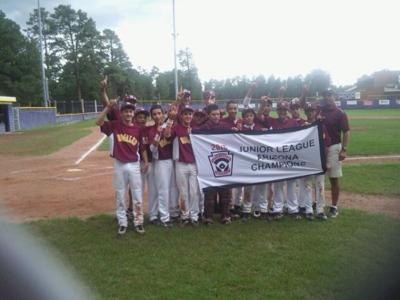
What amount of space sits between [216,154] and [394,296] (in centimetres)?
385

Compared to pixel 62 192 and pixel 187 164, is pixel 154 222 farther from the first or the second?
pixel 62 192

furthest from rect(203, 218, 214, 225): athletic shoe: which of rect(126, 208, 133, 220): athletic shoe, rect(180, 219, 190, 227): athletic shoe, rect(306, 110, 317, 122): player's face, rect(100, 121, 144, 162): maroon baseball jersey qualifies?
rect(306, 110, 317, 122): player's face

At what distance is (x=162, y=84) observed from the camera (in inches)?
2940

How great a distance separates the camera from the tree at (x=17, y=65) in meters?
42.9

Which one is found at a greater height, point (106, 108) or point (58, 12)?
point (58, 12)

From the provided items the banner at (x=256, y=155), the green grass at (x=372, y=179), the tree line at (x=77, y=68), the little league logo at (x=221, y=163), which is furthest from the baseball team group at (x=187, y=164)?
the tree line at (x=77, y=68)

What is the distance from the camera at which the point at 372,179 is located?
30.7ft

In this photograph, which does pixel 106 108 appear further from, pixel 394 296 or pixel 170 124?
pixel 394 296

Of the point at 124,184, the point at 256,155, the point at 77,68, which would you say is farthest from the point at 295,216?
the point at 77,68

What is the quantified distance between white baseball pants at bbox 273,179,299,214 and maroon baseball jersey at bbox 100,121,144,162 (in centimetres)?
233

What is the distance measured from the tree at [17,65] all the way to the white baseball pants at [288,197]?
4199 centimetres

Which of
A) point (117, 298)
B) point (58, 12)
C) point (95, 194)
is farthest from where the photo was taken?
point (58, 12)

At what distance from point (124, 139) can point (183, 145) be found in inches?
36.1

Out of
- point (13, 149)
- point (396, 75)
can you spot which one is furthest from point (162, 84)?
point (13, 149)
